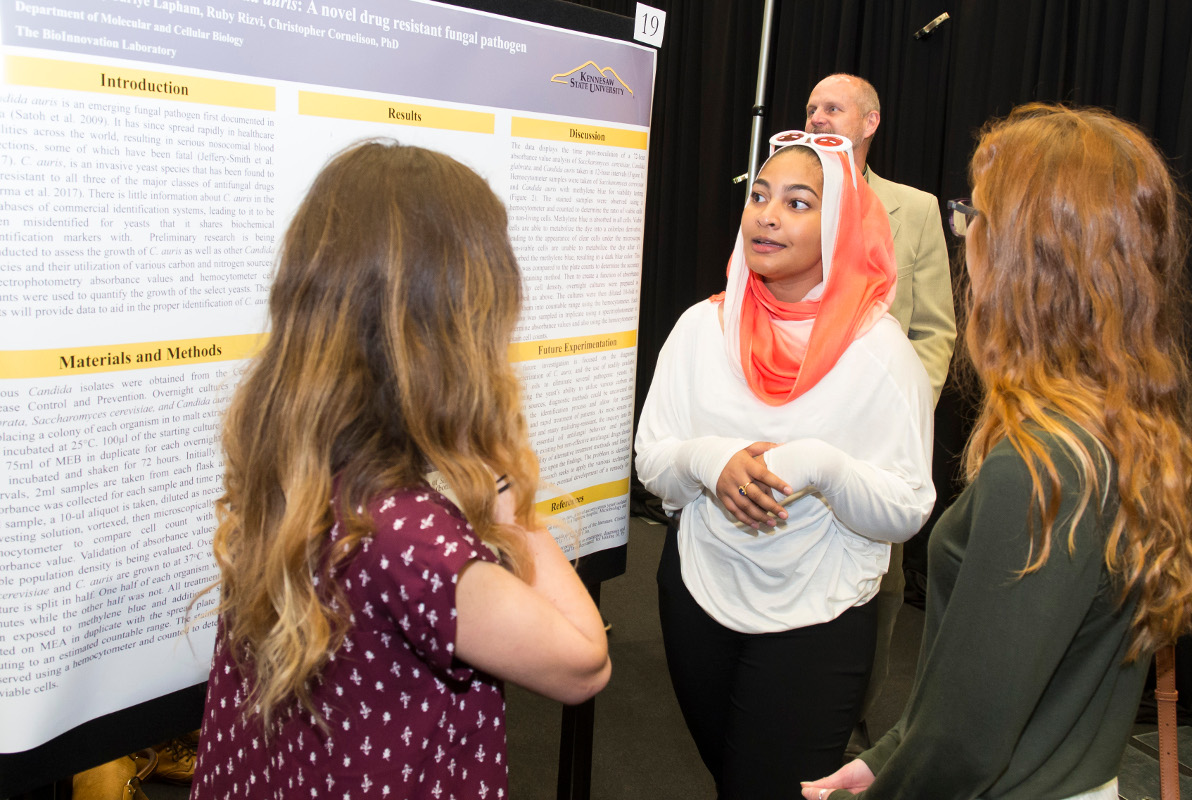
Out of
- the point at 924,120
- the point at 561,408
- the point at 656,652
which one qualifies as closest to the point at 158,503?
the point at 561,408

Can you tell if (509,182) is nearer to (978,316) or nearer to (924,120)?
(978,316)

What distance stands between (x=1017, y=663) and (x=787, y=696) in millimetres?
794

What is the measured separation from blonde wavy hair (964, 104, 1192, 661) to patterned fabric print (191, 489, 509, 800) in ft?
1.92

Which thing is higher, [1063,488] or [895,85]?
[895,85]

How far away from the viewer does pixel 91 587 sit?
1.25 meters

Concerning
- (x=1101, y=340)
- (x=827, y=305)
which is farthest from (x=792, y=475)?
(x=1101, y=340)

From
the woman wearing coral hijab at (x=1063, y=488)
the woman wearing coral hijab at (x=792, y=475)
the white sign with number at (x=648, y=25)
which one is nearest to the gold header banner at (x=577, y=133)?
the white sign with number at (x=648, y=25)

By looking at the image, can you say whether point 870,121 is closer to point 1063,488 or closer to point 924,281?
point 924,281

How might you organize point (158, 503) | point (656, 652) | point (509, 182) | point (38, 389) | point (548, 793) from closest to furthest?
1. point (38, 389)
2. point (158, 503)
3. point (509, 182)
4. point (548, 793)
5. point (656, 652)

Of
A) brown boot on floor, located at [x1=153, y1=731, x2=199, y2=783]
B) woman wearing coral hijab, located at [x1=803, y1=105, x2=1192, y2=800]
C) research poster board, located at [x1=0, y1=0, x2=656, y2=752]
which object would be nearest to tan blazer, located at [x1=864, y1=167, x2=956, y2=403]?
research poster board, located at [x1=0, y1=0, x2=656, y2=752]

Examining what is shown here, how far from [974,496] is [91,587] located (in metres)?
1.21

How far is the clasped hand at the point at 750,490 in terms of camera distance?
5.01 feet

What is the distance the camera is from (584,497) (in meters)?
1.96

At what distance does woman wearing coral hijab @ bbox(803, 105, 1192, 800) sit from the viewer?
0.87m
